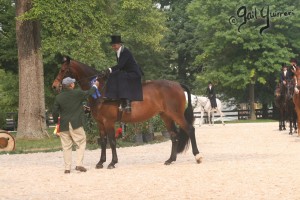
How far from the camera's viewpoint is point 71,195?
10.1m

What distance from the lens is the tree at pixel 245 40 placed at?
1866 inches

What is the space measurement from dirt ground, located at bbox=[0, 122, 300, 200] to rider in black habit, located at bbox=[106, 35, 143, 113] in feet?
5.30

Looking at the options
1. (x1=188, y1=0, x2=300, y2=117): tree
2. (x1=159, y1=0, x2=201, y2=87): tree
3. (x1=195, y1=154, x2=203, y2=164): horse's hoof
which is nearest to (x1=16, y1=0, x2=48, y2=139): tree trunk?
(x1=195, y1=154, x2=203, y2=164): horse's hoof

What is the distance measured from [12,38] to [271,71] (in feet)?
66.4

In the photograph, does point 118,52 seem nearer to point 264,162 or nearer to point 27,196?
point 264,162

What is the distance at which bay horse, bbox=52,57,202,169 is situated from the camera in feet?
47.5

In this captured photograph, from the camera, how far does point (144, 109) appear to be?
1497 cm

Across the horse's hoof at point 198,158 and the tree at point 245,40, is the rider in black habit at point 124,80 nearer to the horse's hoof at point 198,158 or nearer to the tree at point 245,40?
the horse's hoof at point 198,158

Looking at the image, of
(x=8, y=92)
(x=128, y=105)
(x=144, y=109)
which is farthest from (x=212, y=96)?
(x=128, y=105)

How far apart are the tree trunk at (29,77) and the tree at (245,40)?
24242 millimetres

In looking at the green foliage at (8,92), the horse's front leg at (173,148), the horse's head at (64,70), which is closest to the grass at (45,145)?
Answer: the horse's front leg at (173,148)

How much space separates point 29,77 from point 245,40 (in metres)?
27.1
